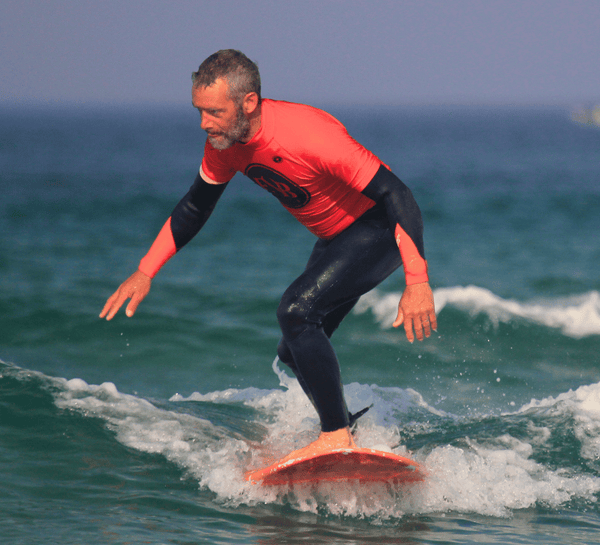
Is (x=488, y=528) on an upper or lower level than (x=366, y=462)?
lower

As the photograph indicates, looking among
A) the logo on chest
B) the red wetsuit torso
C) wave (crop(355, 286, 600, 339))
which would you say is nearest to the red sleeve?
the red wetsuit torso

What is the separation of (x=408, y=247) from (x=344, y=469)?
139 centimetres

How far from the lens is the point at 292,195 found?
414cm

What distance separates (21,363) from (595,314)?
25.4 feet

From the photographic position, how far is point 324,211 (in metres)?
4.25

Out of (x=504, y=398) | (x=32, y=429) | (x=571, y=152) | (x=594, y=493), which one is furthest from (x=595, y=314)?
(x=571, y=152)

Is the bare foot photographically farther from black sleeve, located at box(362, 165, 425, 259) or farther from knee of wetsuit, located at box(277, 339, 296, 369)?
black sleeve, located at box(362, 165, 425, 259)

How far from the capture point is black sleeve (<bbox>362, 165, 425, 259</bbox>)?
389 centimetres

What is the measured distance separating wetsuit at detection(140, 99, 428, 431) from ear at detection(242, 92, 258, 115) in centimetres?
12

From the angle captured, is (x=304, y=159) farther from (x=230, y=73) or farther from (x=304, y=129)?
(x=230, y=73)

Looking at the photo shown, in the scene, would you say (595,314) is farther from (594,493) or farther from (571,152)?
(571,152)

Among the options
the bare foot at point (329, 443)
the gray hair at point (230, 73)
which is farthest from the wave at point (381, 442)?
the gray hair at point (230, 73)

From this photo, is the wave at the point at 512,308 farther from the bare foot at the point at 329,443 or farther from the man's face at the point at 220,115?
the man's face at the point at 220,115

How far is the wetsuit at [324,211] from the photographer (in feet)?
12.7
